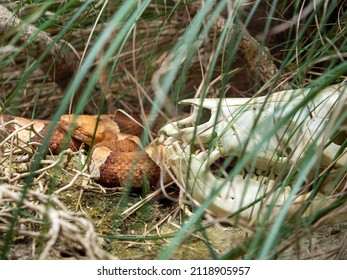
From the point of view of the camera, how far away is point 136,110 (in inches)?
90.7

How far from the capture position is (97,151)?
5.87 feet

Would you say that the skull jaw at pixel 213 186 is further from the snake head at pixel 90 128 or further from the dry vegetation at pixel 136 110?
the snake head at pixel 90 128

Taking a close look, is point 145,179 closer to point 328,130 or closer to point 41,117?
point 328,130

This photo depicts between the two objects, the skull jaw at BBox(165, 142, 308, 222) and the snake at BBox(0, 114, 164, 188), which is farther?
the snake at BBox(0, 114, 164, 188)

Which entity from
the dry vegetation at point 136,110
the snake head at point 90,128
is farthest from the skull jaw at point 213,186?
the snake head at point 90,128

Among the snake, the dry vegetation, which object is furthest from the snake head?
the dry vegetation

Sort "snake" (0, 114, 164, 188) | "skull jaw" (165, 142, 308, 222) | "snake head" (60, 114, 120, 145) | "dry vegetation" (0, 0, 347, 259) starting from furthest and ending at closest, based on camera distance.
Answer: "snake head" (60, 114, 120, 145), "snake" (0, 114, 164, 188), "skull jaw" (165, 142, 308, 222), "dry vegetation" (0, 0, 347, 259)

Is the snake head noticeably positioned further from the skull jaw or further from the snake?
the skull jaw

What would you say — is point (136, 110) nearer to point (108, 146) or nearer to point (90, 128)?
point (90, 128)

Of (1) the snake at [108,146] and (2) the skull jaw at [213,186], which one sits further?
(1) the snake at [108,146]

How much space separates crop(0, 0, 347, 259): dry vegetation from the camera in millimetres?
904

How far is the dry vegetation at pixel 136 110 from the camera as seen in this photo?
90 cm

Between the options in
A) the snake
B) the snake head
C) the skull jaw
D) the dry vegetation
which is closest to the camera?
the dry vegetation
